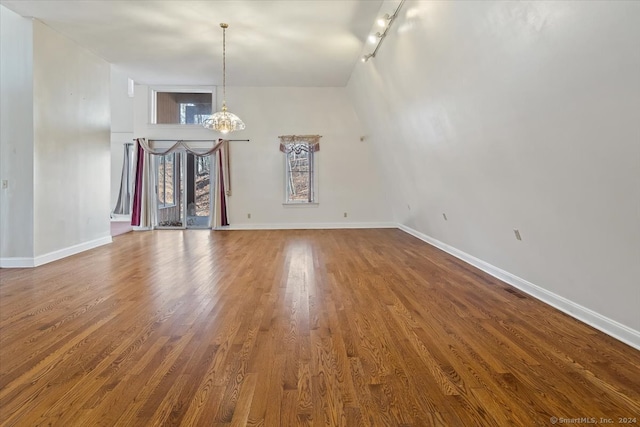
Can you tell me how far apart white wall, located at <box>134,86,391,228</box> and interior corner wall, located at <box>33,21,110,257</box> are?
7.54 feet

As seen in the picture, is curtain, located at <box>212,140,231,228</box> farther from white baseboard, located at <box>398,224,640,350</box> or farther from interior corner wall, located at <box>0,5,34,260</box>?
white baseboard, located at <box>398,224,640,350</box>

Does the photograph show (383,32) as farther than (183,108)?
No

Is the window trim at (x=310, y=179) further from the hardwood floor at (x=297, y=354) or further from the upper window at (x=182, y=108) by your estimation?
the hardwood floor at (x=297, y=354)

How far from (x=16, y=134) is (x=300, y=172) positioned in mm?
5090

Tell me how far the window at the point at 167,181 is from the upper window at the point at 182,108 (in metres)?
0.92

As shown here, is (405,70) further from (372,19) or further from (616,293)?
(616,293)

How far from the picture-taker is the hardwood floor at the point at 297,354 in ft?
4.87

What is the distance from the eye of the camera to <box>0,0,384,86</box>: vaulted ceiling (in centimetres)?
404

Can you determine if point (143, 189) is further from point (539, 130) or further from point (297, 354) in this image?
point (539, 130)

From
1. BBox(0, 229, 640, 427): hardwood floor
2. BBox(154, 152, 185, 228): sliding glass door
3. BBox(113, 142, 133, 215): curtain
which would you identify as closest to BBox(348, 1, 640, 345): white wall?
BBox(0, 229, 640, 427): hardwood floor

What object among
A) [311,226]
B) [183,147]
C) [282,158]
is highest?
[183,147]

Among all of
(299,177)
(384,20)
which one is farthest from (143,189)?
(384,20)

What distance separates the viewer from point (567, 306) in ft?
8.93

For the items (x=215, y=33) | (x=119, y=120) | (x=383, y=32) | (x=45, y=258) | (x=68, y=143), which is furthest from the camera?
(x=119, y=120)
